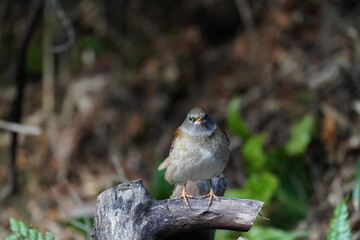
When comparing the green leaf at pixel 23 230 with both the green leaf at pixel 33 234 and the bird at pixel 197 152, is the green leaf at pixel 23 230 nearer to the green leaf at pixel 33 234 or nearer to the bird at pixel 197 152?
the green leaf at pixel 33 234

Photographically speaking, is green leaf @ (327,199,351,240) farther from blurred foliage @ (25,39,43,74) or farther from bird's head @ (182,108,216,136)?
blurred foliage @ (25,39,43,74)

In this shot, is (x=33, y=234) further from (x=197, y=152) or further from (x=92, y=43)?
(x=92, y=43)

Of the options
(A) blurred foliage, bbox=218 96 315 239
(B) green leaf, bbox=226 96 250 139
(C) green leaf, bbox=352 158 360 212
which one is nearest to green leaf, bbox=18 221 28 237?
(A) blurred foliage, bbox=218 96 315 239

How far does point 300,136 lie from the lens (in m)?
6.98

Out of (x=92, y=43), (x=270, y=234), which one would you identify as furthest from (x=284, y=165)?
(x=92, y=43)

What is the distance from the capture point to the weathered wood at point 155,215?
3387 millimetres

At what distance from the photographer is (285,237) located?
5.30 metres

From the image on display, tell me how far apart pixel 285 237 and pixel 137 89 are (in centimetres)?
404

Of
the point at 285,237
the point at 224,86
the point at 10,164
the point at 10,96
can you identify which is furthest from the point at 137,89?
the point at 285,237

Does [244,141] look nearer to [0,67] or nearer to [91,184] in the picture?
[91,184]

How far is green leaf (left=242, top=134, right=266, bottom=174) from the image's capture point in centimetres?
677

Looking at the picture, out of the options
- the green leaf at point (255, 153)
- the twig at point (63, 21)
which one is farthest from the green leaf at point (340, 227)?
the twig at point (63, 21)

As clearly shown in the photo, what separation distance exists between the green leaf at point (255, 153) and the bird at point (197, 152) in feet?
8.32

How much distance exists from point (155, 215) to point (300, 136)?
3.83m
